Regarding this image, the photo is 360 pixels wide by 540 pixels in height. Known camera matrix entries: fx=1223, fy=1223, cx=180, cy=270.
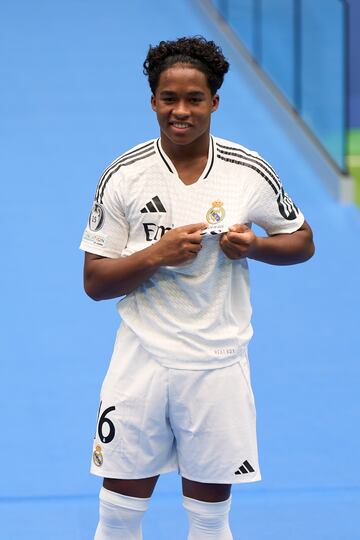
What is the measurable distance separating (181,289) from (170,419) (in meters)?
0.39

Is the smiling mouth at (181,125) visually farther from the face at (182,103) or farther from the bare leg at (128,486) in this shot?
the bare leg at (128,486)

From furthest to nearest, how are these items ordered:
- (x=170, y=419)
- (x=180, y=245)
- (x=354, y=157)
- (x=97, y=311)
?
(x=354, y=157), (x=97, y=311), (x=170, y=419), (x=180, y=245)

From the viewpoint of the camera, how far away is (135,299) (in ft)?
11.3

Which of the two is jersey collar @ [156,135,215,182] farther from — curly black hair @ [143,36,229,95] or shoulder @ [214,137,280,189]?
curly black hair @ [143,36,229,95]

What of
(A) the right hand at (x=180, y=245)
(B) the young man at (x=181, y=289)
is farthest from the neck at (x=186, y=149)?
(A) the right hand at (x=180, y=245)

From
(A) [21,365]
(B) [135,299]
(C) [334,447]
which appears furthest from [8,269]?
(B) [135,299]

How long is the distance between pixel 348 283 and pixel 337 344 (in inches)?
35.5

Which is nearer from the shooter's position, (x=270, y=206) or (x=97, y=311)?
(x=270, y=206)

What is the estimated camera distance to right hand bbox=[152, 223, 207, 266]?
10.7ft

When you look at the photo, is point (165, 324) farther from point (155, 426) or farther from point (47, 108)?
point (47, 108)

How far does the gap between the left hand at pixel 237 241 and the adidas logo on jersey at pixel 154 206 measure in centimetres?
19

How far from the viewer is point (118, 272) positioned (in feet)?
11.0

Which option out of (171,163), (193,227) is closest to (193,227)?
(193,227)

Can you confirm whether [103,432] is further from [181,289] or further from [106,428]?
[181,289]
